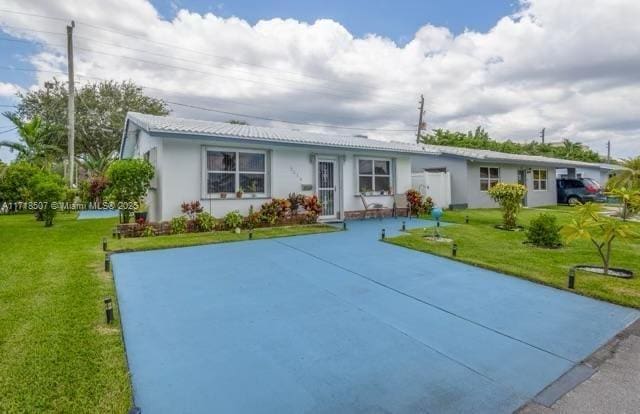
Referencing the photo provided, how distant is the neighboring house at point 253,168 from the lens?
934 cm

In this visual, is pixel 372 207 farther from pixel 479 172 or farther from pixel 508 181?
pixel 508 181

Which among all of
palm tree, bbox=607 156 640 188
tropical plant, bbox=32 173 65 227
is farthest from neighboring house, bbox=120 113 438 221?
palm tree, bbox=607 156 640 188

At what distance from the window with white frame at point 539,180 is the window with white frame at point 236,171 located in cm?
1841

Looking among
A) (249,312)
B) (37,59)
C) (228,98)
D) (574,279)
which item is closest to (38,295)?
(249,312)

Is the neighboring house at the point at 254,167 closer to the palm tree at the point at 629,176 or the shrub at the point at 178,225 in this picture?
the shrub at the point at 178,225

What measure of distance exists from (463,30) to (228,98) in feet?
51.7

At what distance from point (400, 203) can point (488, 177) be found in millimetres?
7814

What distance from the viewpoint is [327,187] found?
1233cm

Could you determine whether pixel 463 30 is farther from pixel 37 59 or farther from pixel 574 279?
pixel 37 59

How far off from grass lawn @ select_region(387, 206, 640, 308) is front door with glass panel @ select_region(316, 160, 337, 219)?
3.46m

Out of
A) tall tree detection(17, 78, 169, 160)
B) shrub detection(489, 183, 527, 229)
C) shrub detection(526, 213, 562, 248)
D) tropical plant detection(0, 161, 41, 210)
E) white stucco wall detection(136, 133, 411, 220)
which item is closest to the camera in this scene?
shrub detection(526, 213, 562, 248)

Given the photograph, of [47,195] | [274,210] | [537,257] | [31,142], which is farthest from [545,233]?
[31,142]

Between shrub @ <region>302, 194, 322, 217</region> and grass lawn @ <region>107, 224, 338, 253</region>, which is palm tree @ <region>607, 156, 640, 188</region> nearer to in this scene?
shrub @ <region>302, 194, 322, 217</region>

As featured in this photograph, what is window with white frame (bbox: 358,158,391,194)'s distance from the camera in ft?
43.3
